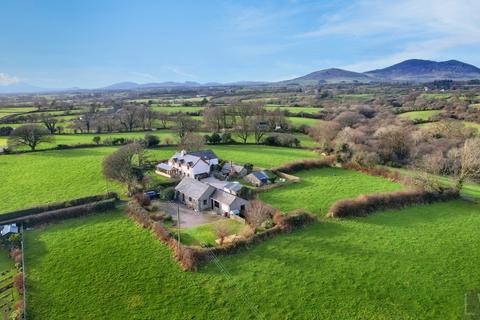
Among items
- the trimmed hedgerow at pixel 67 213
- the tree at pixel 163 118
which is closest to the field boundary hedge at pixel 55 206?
the trimmed hedgerow at pixel 67 213

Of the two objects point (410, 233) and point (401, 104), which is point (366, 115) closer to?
point (401, 104)

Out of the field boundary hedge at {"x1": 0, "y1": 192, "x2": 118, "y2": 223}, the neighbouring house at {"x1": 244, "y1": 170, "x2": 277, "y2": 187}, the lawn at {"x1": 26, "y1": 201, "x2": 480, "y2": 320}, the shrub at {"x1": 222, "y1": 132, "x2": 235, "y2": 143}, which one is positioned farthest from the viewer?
the shrub at {"x1": 222, "y1": 132, "x2": 235, "y2": 143}

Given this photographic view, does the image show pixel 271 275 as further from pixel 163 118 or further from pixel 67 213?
pixel 163 118

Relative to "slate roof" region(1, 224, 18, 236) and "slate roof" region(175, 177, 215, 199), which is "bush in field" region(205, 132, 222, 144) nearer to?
"slate roof" region(175, 177, 215, 199)

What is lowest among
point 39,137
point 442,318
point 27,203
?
point 442,318

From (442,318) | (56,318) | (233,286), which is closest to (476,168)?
(442,318)

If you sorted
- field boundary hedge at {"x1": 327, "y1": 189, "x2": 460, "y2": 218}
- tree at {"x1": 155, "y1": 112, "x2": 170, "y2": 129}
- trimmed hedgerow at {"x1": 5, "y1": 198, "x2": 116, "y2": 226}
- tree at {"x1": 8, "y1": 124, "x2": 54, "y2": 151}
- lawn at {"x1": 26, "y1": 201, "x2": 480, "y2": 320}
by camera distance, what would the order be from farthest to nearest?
tree at {"x1": 155, "y1": 112, "x2": 170, "y2": 129}, tree at {"x1": 8, "y1": 124, "x2": 54, "y2": 151}, field boundary hedge at {"x1": 327, "y1": 189, "x2": 460, "y2": 218}, trimmed hedgerow at {"x1": 5, "y1": 198, "x2": 116, "y2": 226}, lawn at {"x1": 26, "y1": 201, "x2": 480, "y2": 320}

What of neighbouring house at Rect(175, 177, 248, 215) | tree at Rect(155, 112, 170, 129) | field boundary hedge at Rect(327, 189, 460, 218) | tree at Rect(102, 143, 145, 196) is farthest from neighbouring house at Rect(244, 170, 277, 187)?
tree at Rect(155, 112, 170, 129)
